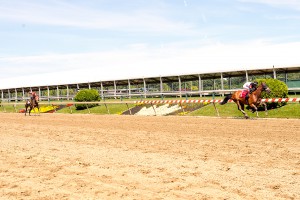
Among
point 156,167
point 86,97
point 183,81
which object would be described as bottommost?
point 156,167

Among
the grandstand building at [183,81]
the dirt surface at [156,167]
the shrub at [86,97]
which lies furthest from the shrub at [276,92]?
the shrub at [86,97]

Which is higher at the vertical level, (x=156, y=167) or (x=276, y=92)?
(x=276, y=92)

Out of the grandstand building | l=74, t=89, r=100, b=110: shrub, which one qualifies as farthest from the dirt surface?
l=74, t=89, r=100, b=110: shrub

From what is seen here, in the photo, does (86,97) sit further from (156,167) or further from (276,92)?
(156,167)

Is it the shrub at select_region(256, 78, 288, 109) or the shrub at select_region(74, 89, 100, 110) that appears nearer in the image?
the shrub at select_region(256, 78, 288, 109)

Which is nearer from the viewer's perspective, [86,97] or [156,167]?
[156,167]

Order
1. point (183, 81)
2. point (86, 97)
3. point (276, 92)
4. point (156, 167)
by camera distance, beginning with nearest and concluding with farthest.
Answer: point (156, 167) → point (276, 92) → point (86, 97) → point (183, 81)

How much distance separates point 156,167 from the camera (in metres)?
6.49

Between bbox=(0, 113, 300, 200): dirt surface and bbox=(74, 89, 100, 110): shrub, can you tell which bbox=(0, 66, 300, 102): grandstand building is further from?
bbox=(0, 113, 300, 200): dirt surface

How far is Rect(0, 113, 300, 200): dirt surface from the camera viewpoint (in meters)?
4.90

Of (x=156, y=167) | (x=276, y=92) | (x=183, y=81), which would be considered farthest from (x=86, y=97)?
(x=156, y=167)

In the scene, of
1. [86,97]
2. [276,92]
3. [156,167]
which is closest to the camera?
[156,167]

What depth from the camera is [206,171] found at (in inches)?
238

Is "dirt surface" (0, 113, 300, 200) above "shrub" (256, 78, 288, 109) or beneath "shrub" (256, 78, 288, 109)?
beneath
